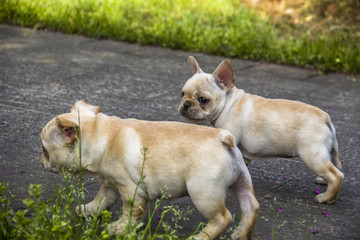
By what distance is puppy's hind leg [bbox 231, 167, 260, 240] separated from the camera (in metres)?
3.48

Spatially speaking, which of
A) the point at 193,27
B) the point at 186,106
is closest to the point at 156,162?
the point at 186,106

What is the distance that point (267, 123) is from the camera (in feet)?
14.1

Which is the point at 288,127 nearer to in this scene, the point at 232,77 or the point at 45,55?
the point at 232,77

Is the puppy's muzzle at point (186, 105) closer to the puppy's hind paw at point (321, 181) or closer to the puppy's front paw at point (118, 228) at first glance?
the puppy's hind paw at point (321, 181)

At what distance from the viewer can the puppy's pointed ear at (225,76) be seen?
4.49 meters

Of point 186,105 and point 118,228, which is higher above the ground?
point 186,105

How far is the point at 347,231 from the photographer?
12.3 ft

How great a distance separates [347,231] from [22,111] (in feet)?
11.2

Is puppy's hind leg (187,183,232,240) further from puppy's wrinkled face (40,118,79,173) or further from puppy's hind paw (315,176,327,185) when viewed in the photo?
puppy's hind paw (315,176,327,185)

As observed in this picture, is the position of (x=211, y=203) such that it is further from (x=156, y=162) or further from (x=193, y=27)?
(x=193, y=27)

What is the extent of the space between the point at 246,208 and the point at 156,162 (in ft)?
1.94

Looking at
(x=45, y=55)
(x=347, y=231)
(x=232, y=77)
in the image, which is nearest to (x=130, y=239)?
(x=347, y=231)


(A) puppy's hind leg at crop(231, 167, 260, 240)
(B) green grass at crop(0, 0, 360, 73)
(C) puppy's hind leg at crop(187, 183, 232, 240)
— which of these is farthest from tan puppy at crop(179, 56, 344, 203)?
(B) green grass at crop(0, 0, 360, 73)

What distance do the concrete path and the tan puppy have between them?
0.88 feet
